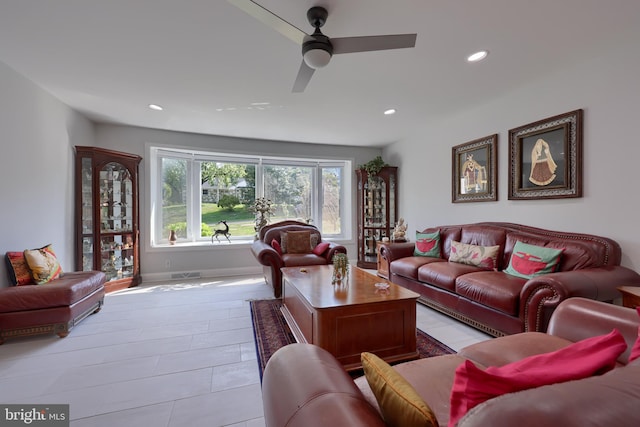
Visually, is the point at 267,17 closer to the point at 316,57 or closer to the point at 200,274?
the point at 316,57

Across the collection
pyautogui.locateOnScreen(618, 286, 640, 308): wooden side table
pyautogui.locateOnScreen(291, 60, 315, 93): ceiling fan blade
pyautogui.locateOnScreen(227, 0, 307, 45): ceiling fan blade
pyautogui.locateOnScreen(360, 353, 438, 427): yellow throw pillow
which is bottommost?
pyautogui.locateOnScreen(618, 286, 640, 308): wooden side table

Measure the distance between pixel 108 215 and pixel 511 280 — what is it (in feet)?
16.6

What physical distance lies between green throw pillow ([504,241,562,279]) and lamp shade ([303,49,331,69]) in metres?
2.53

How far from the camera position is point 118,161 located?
391 cm

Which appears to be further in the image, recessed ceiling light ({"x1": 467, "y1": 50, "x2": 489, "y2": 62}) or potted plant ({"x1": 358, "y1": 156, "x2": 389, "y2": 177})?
potted plant ({"x1": 358, "y1": 156, "x2": 389, "y2": 177})

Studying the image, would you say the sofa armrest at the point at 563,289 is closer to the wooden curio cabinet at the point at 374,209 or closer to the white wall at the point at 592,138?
the white wall at the point at 592,138

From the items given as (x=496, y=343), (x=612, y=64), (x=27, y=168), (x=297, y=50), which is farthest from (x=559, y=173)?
(x=27, y=168)

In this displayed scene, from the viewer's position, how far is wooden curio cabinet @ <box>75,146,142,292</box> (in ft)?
12.0

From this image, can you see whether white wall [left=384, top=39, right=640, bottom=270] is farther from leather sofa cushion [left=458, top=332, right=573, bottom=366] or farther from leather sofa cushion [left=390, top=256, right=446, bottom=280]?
leather sofa cushion [left=458, top=332, right=573, bottom=366]

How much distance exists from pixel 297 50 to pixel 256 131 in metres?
2.38

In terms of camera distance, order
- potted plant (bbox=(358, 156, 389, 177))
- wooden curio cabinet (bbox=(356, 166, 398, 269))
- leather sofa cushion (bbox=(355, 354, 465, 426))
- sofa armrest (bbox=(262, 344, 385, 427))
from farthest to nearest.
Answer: wooden curio cabinet (bbox=(356, 166, 398, 269)) < potted plant (bbox=(358, 156, 389, 177)) < leather sofa cushion (bbox=(355, 354, 465, 426)) < sofa armrest (bbox=(262, 344, 385, 427))

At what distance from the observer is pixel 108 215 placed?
3916mm

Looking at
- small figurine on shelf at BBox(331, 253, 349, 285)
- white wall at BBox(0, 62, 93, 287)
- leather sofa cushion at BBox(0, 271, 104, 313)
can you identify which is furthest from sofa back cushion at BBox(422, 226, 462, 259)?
white wall at BBox(0, 62, 93, 287)

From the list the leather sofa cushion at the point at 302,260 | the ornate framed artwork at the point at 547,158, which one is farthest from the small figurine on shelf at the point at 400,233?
the ornate framed artwork at the point at 547,158
